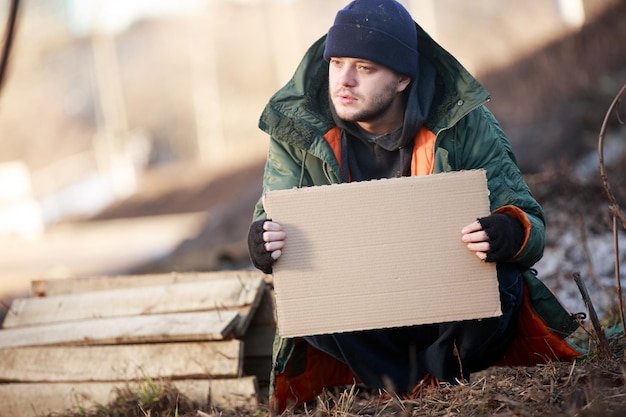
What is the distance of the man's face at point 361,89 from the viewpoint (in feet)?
11.3

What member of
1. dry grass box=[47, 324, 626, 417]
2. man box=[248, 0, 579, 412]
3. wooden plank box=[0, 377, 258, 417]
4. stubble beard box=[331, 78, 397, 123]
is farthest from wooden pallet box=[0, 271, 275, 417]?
stubble beard box=[331, 78, 397, 123]

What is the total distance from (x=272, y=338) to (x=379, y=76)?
140 cm

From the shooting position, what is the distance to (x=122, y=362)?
403 cm

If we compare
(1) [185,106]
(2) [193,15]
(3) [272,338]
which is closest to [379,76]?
(3) [272,338]

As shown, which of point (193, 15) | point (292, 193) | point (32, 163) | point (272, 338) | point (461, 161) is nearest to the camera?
point (292, 193)

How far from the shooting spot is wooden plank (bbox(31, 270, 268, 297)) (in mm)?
4371

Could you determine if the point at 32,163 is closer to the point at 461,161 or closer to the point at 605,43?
the point at 605,43

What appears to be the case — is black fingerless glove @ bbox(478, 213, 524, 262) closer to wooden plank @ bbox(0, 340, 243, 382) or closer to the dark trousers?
the dark trousers

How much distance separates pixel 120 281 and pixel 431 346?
1.92m

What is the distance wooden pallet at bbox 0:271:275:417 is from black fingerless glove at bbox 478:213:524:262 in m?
1.33

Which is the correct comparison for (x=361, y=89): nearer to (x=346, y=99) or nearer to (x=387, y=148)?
(x=346, y=99)

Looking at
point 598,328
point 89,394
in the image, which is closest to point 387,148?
point 598,328

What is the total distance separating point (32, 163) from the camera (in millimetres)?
49906

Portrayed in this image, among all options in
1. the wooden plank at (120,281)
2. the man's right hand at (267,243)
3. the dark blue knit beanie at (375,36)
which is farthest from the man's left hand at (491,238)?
the wooden plank at (120,281)
